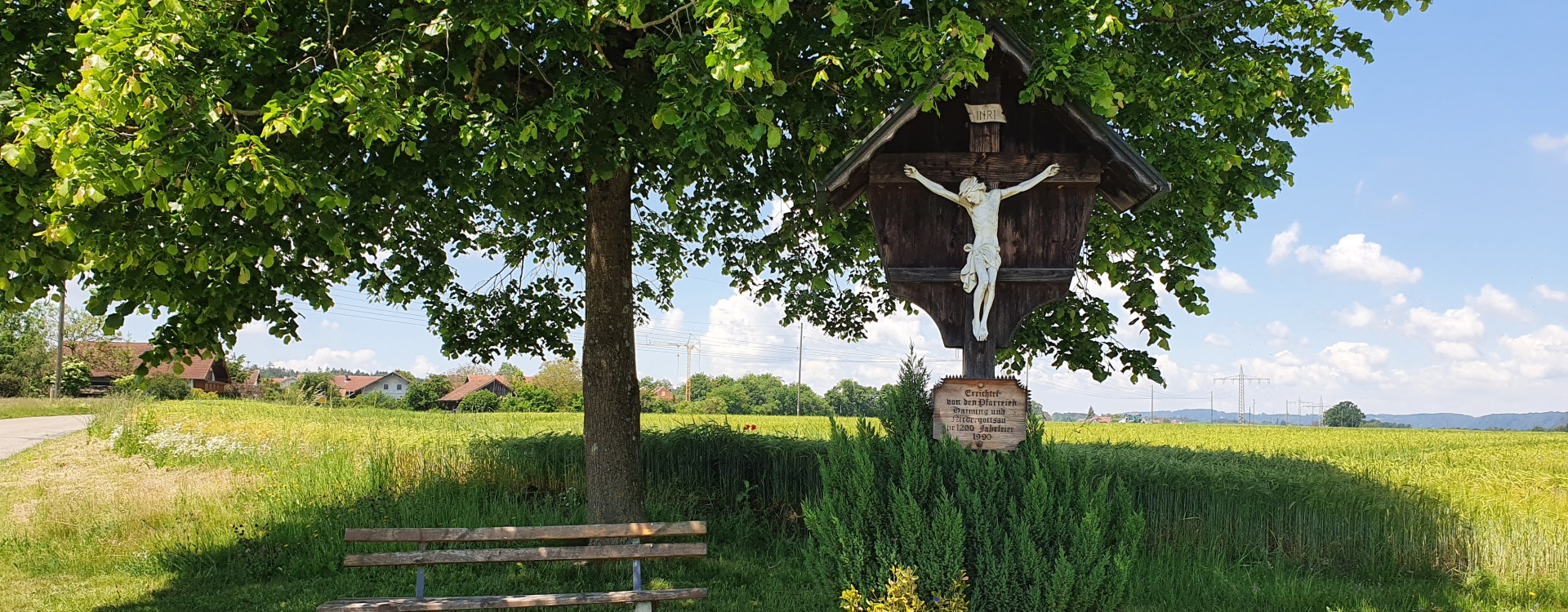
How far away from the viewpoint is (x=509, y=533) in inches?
266

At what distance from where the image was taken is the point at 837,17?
5.21 meters

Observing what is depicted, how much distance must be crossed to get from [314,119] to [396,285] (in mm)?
4485

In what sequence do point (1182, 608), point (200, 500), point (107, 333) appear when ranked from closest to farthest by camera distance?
point (107, 333) → point (1182, 608) → point (200, 500)

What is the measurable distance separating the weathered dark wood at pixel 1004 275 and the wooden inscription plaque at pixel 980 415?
0.72 metres

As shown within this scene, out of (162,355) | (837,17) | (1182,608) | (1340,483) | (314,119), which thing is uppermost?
(837,17)

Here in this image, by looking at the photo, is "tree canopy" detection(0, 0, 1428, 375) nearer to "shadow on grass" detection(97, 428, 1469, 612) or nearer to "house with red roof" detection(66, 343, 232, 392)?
"shadow on grass" detection(97, 428, 1469, 612)

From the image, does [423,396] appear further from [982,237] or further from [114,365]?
[982,237]

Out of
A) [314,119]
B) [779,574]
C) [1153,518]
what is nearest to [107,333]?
[314,119]

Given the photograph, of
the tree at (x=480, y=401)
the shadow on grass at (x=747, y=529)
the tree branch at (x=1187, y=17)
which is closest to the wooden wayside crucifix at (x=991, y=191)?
the shadow on grass at (x=747, y=529)

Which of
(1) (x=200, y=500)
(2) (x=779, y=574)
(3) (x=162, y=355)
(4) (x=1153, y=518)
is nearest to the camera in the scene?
(3) (x=162, y=355)

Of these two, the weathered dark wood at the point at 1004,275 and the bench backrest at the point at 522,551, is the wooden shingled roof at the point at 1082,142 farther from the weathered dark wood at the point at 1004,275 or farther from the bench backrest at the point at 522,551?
the bench backrest at the point at 522,551

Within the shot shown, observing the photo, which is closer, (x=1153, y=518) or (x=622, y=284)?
(x=622, y=284)

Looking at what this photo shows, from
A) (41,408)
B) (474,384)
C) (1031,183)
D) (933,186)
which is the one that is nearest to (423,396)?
(41,408)

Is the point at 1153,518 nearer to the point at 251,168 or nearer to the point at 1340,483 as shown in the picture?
the point at 1340,483
